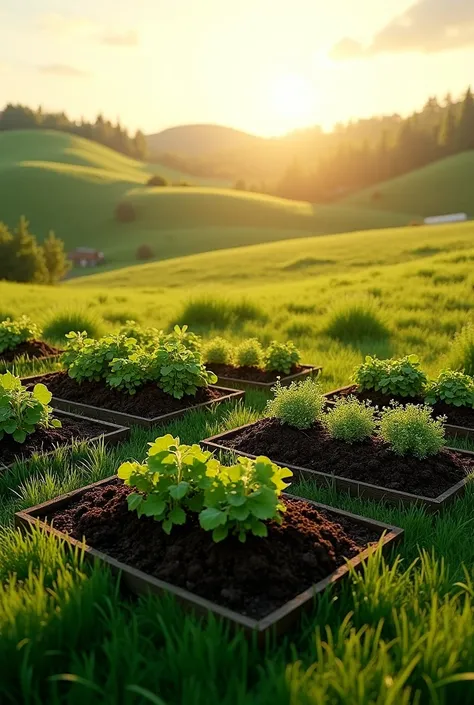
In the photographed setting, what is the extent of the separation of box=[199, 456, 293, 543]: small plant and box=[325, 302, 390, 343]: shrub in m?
6.82

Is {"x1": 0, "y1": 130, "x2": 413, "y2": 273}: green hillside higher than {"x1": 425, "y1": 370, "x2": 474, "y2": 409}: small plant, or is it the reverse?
{"x1": 0, "y1": 130, "x2": 413, "y2": 273}: green hillside

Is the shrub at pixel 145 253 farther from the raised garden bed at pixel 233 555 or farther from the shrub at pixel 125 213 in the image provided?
the raised garden bed at pixel 233 555

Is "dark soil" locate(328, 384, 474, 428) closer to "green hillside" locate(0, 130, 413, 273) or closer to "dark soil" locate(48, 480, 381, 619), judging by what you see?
"dark soil" locate(48, 480, 381, 619)

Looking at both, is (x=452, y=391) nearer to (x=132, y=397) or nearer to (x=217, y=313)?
(x=132, y=397)

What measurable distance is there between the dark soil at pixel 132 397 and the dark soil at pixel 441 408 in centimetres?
143

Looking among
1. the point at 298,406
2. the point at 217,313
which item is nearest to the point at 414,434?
the point at 298,406

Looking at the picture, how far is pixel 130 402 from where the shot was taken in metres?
6.52

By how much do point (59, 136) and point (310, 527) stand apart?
147 metres

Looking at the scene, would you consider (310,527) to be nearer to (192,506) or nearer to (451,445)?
(192,506)

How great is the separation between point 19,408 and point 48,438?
14.8 inches

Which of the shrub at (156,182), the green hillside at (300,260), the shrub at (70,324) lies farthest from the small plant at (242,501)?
the shrub at (156,182)

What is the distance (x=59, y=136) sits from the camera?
5413 inches

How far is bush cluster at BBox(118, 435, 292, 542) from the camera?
9.94 feet

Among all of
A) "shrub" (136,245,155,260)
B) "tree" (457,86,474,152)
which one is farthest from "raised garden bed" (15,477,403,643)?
"tree" (457,86,474,152)
